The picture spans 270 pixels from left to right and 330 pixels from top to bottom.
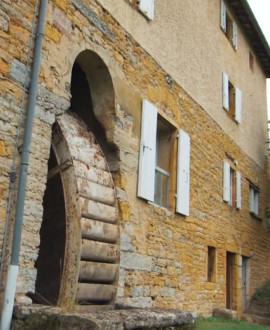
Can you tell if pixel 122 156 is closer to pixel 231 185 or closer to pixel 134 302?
pixel 134 302

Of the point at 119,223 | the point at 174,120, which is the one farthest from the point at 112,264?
the point at 174,120

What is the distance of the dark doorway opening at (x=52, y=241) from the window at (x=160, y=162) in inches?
50.8

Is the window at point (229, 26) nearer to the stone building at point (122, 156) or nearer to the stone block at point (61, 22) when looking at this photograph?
the stone building at point (122, 156)

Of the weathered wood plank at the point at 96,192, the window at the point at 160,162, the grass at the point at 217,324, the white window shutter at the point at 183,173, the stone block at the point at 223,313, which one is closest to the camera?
the weathered wood plank at the point at 96,192

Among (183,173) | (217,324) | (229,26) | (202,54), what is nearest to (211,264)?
(217,324)

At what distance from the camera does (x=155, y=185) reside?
277 inches

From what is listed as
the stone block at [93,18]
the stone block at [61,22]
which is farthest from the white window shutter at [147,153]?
the stone block at [61,22]

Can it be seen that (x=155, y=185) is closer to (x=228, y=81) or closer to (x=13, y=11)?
(x=13, y=11)

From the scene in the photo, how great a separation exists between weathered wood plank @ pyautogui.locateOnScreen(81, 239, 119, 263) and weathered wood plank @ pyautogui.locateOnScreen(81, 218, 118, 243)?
0.06 meters

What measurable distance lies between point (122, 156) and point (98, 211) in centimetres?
116

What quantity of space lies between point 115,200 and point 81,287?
47.2 inches

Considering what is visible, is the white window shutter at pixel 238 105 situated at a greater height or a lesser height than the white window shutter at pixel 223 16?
lesser

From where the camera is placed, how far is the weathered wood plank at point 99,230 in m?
4.75

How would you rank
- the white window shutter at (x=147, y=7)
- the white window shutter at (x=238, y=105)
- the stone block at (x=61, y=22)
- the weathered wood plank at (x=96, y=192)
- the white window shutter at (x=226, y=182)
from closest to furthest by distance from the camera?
1. the weathered wood plank at (x=96, y=192)
2. the stone block at (x=61, y=22)
3. the white window shutter at (x=147, y=7)
4. the white window shutter at (x=226, y=182)
5. the white window shutter at (x=238, y=105)
